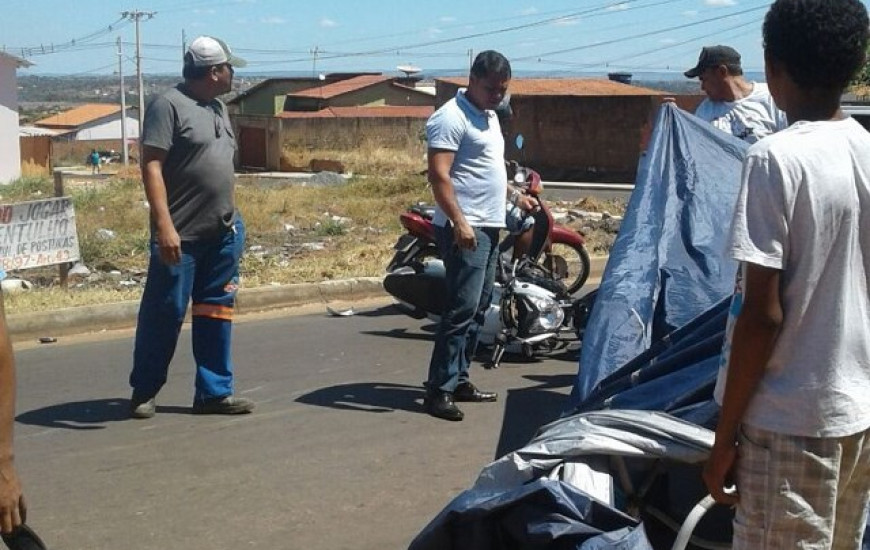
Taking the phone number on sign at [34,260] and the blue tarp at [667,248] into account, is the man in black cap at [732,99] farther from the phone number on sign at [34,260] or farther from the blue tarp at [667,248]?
the phone number on sign at [34,260]

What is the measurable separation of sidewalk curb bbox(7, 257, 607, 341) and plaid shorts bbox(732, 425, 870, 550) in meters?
6.92

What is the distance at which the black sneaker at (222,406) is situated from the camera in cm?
650

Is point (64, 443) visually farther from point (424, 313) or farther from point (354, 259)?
point (354, 259)

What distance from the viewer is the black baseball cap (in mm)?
6879

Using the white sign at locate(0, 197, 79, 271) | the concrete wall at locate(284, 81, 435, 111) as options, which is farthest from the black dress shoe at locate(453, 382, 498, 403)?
the concrete wall at locate(284, 81, 435, 111)

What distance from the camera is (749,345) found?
266cm

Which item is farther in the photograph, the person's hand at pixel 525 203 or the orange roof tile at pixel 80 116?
the orange roof tile at pixel 80 116

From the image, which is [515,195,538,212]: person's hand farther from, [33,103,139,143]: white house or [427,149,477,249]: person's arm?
[33,103,139,143]: white house

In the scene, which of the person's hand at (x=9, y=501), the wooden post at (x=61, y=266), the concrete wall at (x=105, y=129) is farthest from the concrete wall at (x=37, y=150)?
the person's hand at (x=9, y=501)

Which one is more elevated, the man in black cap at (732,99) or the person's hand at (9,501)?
the man in black cap at (732,99)

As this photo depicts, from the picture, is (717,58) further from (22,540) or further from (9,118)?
(9,118)

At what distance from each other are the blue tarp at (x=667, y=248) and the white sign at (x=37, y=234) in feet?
19.9

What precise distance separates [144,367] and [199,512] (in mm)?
1527

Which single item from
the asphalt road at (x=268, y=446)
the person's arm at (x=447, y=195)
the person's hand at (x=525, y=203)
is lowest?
the asphalt road at (x=268, y=446)
